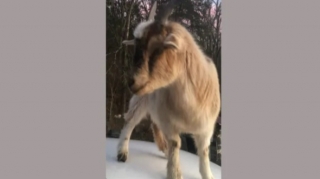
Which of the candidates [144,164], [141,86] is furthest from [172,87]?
[144,164]

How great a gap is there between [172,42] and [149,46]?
0.09m

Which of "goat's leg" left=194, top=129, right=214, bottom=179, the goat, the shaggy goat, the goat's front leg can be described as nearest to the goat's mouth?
the shaggy goat

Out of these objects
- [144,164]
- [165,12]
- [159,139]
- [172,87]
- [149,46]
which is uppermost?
[165,12]

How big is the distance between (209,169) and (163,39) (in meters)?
0.62

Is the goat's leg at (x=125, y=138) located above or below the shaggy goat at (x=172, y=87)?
below

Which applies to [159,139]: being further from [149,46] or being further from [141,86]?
[149,46]

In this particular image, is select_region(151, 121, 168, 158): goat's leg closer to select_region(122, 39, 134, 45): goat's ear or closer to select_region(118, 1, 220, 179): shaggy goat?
select_region(118, 1, 220, 179): shaggy goat

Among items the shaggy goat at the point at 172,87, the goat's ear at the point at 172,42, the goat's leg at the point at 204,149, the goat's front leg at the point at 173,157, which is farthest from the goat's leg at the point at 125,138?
the goat's ear at the point at 172,42

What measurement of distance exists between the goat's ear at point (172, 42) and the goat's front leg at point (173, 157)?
1.36 ft

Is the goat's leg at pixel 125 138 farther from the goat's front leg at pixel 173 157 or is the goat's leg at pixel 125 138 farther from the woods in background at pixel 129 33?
the goat's front leg at pixel 173 157

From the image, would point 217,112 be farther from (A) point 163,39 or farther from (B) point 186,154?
(A) point 163,39

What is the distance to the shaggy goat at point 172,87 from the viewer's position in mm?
1975

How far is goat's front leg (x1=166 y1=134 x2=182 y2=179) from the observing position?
2.13m

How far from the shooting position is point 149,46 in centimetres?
197
